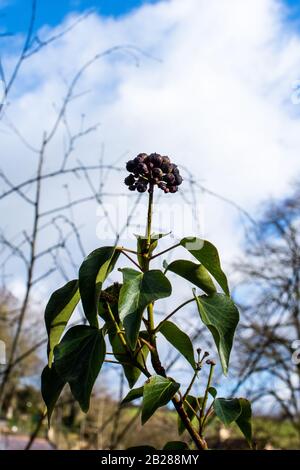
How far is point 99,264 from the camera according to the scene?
0.69 metres

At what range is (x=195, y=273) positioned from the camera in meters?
0.74

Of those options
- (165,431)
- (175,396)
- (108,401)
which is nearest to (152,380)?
(175,396)

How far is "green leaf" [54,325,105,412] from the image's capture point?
2.20ft

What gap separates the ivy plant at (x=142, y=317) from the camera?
673 mm

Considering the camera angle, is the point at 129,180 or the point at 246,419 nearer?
the point at 129,180

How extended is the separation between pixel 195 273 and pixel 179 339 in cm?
9

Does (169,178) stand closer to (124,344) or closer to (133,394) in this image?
(124,344)

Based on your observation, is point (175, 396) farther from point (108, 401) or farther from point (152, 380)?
point (108, 401)

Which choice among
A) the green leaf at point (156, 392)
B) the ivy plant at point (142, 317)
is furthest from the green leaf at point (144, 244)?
the green leaf at point (156, 392)

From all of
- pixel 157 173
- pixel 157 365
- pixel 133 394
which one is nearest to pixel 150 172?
pixel 157 173

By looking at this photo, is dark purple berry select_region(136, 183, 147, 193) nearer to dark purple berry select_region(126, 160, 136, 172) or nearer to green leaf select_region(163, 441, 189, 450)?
dark purple berry select_region(126, 160, 136, 172)

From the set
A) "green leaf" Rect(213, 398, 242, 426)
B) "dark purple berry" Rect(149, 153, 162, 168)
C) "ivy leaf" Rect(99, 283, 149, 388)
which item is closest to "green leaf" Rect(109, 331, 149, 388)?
"ivy leaf" Rect(99, 283, 149, 388)

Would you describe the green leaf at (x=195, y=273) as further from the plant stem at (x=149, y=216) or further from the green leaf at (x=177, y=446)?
the green leaf at (x=177, y=446)
